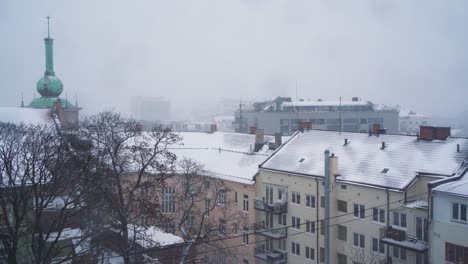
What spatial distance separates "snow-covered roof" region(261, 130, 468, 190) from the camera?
982 inches

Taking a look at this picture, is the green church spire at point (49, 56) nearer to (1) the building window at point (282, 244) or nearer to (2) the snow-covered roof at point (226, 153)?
(2) the snow-covered roof at point (226, 153)

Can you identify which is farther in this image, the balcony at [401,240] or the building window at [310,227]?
the building window at [310,227]

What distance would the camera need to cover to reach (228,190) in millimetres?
31219

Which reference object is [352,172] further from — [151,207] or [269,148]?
[151,207]

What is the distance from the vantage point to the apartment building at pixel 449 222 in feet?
68.0

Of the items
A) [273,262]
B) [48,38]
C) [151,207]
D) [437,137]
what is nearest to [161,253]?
[151,207]

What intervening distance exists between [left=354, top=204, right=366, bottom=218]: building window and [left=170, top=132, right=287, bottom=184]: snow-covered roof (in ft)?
27.5

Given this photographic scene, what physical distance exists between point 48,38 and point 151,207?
37161 millimetres

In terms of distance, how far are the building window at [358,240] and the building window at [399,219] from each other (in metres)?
2.35

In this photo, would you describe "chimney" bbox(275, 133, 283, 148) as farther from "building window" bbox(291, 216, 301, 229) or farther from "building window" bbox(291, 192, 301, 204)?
"building window" bbox(291, 216, 301, 229)

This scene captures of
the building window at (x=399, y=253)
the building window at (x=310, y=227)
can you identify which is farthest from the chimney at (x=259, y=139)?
the building window at (x=399, y=253)

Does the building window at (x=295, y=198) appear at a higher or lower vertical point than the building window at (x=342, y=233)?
higher

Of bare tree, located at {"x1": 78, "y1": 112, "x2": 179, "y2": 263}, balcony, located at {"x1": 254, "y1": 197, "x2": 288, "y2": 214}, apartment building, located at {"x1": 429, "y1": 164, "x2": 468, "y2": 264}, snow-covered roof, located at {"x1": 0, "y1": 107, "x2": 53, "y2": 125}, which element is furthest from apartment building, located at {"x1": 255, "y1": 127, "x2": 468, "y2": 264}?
snow-covered roof, located at {"x1": 0, "y1": 107, "x2": 53, "y2": 125}

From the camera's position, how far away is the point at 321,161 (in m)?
30.0
